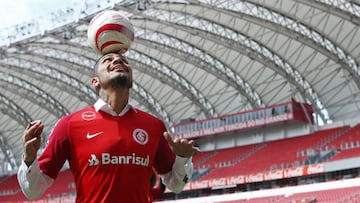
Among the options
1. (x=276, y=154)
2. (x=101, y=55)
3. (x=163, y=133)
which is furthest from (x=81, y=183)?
(x=276, y=154)

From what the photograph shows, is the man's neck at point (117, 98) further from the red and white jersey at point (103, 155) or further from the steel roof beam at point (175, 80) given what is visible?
the steel roof beam at point (175, 80)

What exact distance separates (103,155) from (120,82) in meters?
0.53

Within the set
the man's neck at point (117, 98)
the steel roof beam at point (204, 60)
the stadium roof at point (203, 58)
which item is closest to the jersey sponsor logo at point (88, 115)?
the man's neck at point (117, 98)

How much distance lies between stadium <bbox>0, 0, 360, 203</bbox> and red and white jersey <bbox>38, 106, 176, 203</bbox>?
2959cm

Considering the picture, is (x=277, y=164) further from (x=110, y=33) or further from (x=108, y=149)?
(x=108, y=149)

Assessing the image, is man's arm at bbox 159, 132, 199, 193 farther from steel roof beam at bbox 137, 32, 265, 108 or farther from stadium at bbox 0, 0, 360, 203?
steel roof beam at bbox 137, 32, 265, 108

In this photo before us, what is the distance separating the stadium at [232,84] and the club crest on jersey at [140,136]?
2955cm

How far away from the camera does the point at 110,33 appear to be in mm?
4902

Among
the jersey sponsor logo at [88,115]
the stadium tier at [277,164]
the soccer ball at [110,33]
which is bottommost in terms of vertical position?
the jersey sponsor logo at [88,115]

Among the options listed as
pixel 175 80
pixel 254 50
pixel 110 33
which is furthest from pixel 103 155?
pixel 175 80

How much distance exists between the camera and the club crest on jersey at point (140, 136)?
4.62m

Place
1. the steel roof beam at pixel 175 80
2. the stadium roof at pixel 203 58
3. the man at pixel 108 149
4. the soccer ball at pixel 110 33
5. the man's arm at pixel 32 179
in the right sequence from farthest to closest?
1. the steel roof beam at pixel 175 80
2. the stadium roof at pixel 203 58
3. the soccer ball at pixel 110 33
4. the man at pixel 108 149
5. the man's arm at pixel 32 179

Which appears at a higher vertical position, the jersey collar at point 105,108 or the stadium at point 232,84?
the stadium at point 232,84

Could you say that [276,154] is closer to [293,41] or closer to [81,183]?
[293,41]
